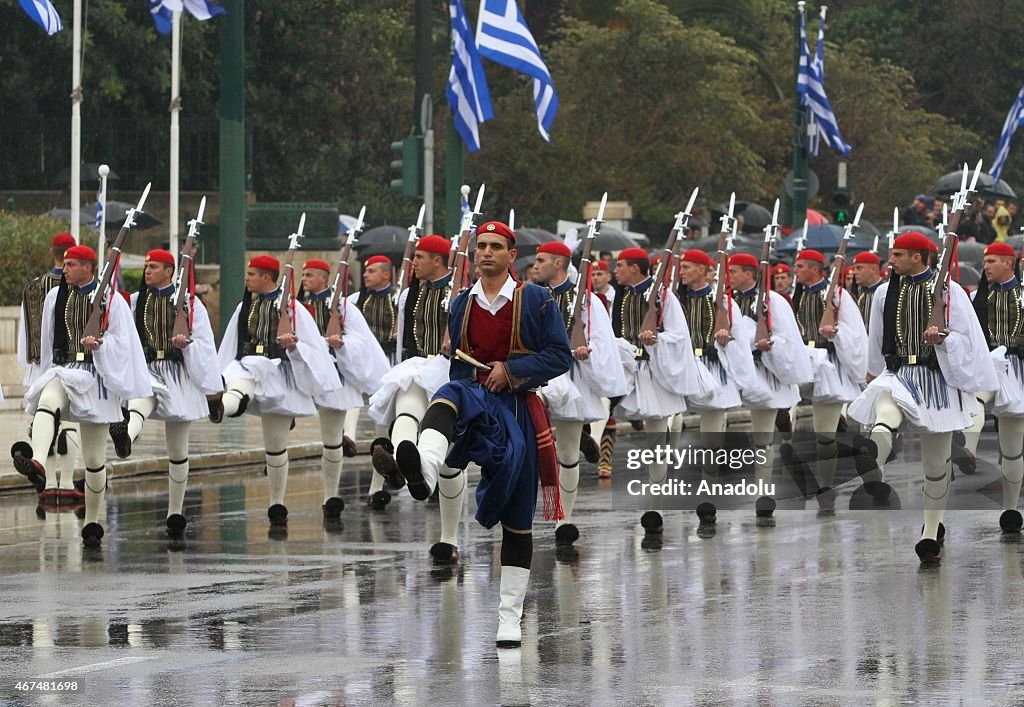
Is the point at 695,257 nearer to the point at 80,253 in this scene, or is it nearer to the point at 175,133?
the point at 80,253

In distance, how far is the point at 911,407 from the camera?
46.0 ft

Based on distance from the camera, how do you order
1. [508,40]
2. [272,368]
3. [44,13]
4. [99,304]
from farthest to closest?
[508,40], [44,13], [272,368], [99,304]

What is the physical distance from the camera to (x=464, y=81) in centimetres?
2742

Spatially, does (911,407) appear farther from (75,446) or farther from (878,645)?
(75,446)

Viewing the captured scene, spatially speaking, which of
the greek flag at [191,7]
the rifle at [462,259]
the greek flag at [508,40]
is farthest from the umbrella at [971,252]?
the rifle at [462,259]

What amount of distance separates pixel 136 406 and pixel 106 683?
6.63 m

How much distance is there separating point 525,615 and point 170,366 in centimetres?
530

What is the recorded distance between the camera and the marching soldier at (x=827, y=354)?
19.3 metres

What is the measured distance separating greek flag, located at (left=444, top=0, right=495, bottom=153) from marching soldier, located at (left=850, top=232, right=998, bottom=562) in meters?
13.6

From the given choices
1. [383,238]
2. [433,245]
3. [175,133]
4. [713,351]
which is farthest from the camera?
[175,133]

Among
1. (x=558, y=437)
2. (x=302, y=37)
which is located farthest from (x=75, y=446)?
(x=302, y=37)

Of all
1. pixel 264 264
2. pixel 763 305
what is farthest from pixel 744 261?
pixel 264 264

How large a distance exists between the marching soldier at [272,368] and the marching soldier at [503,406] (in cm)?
572

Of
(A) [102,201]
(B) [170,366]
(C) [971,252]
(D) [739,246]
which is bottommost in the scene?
(B) [170,366]
